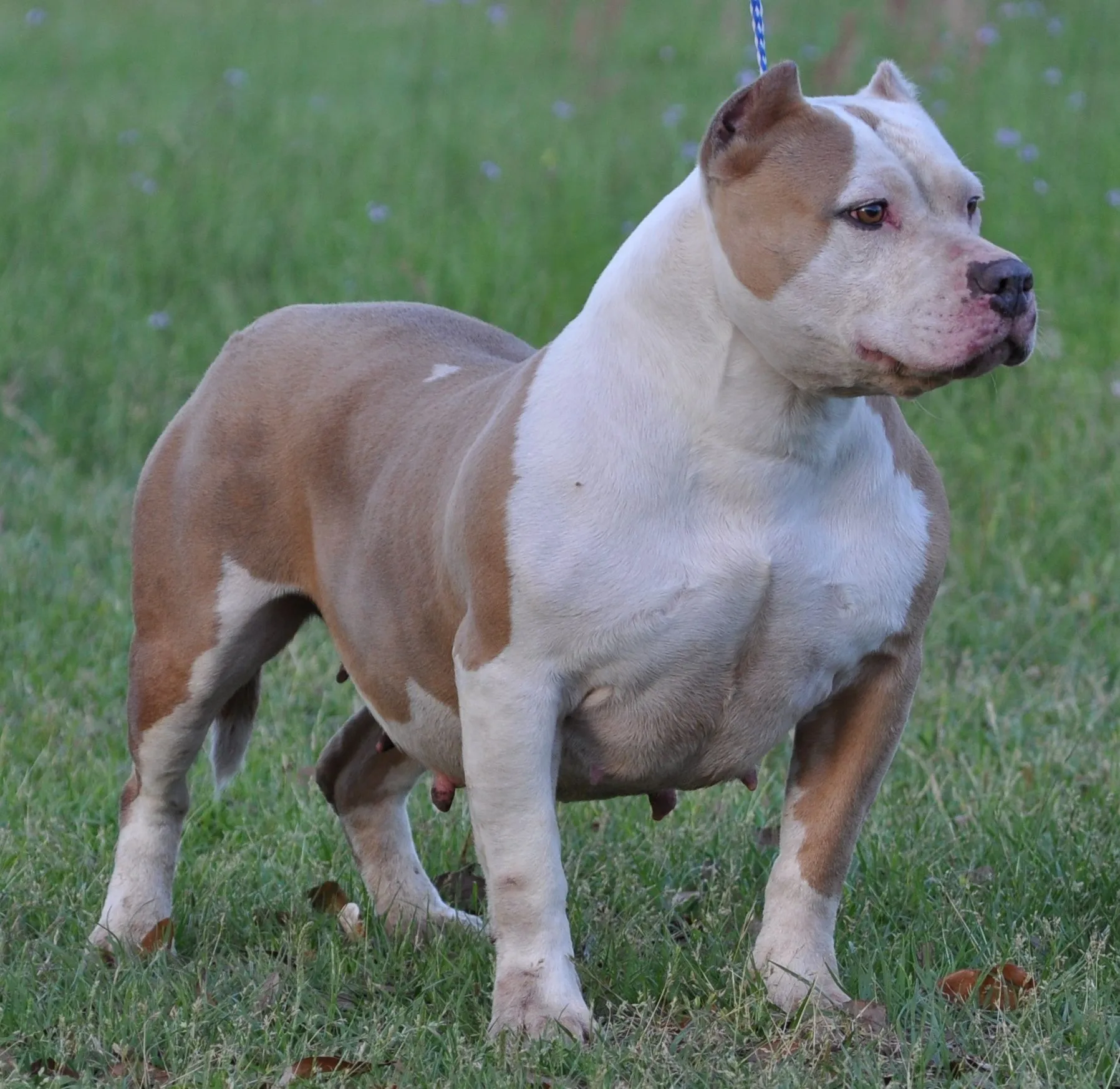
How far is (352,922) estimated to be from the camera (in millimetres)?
3770

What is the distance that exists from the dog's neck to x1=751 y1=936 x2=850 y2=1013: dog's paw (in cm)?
89

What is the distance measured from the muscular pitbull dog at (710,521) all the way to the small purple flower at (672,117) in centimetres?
561

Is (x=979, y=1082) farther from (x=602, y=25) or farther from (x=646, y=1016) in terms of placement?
(x=602, y=25)

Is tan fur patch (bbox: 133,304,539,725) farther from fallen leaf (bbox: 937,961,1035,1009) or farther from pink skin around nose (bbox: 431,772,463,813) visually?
fallen leaf (bbox: 937,961,1035,1009)

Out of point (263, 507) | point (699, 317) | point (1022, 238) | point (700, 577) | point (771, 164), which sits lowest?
A: point (1022, 238)

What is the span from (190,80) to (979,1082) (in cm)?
888

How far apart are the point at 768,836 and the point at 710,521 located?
1460mm

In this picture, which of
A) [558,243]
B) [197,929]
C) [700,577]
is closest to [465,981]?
[197,929]

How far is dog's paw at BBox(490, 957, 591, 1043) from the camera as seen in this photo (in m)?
3.12

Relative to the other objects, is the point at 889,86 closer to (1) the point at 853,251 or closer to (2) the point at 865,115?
(2) the point at 865,115

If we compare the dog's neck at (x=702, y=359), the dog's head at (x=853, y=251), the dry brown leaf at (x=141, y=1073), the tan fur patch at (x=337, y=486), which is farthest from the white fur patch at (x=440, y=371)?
the dry brown leaf at (x=141, y=1073)

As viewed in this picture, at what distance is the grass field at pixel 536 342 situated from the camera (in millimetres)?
3260

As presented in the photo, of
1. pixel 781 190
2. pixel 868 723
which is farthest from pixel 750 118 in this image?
pixel 868 723

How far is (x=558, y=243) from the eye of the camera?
7875 millimetres
